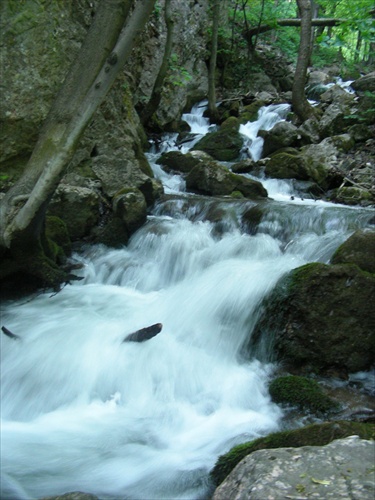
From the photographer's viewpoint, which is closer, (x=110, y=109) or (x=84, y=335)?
(x=84, y=335)

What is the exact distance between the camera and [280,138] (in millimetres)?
12258

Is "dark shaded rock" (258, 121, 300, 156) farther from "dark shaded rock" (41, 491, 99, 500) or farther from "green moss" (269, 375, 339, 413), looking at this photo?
"dark shaded rock" (41, 491, 99, 500)

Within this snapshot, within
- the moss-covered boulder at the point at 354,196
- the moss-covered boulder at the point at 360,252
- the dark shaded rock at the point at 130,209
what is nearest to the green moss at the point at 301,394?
the moss-covered boulder at the point at 360,252

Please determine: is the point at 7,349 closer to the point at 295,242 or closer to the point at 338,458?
the point at 338,458

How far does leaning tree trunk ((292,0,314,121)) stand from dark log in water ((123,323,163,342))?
11010 mm

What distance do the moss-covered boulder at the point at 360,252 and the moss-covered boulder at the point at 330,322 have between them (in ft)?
1.28

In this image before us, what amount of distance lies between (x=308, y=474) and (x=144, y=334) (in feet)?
10.1

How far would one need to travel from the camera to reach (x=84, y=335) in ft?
16.7

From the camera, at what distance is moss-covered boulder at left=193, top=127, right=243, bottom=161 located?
12867 millimetres

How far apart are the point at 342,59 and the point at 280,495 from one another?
1105 inches

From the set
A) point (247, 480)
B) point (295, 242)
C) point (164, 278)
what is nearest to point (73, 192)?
point (164, 278)

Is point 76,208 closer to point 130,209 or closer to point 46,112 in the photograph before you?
point 130,209

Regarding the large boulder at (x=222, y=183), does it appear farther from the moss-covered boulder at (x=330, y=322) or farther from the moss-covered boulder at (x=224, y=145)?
the moss-covered boulder at (x=330, y=322)

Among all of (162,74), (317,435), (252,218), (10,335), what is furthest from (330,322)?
(162,74)
